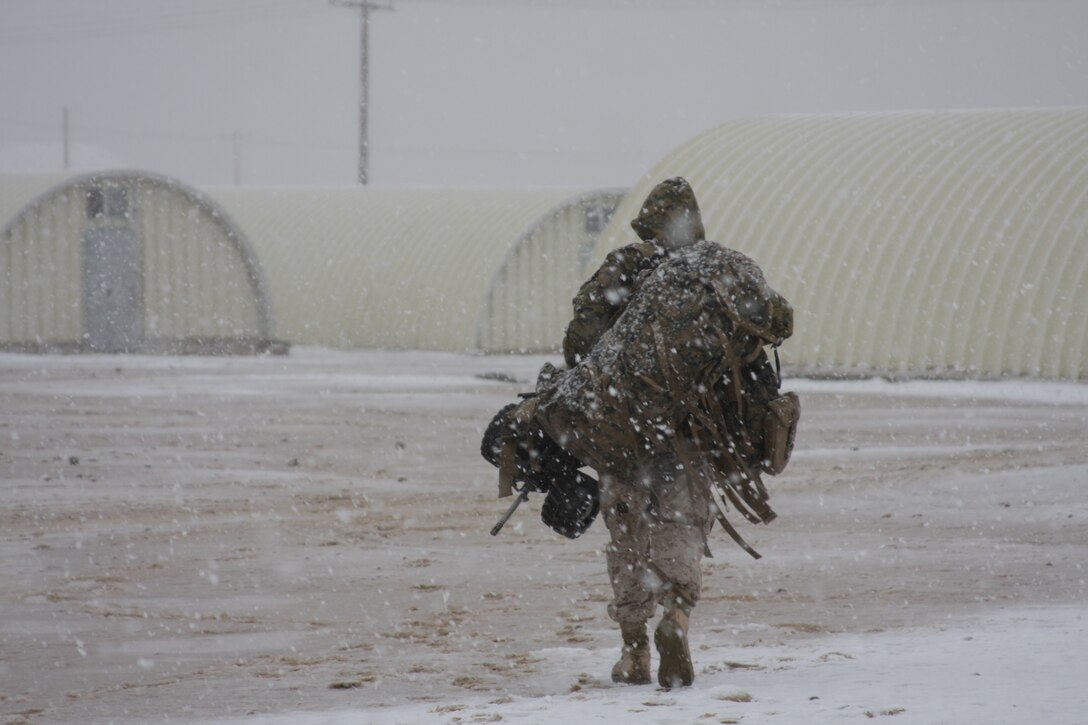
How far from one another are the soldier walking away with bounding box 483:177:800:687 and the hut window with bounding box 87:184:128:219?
92.2 ft

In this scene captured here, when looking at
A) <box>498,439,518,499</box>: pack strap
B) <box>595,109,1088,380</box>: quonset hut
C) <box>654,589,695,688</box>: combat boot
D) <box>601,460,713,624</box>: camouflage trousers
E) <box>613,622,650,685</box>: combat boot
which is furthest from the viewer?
<box>595,109,1088,380</box>: quonset hut

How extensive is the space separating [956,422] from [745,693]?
12.7 meters

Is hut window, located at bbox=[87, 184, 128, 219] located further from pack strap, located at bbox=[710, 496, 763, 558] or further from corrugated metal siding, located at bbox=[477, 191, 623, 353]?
pack strap, located at bbox=[710, 496, 763, 558]

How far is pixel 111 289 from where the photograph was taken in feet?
105

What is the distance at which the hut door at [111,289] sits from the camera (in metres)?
31.7

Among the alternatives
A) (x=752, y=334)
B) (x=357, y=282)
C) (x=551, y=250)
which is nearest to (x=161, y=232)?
(x=357, y=282)

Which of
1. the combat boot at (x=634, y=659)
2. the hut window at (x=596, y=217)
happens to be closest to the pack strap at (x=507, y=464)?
the combat boot at (x=634, y=659)

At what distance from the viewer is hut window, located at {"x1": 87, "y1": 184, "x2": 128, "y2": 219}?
32094 millimetres

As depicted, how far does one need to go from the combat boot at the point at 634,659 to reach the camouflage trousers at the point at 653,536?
4 centimetres

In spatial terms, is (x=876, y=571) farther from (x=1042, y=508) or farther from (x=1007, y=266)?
(x=1007, y=266)

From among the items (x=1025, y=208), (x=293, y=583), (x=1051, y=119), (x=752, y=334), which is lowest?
(x=293, y=583)

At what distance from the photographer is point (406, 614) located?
7262 millimetres

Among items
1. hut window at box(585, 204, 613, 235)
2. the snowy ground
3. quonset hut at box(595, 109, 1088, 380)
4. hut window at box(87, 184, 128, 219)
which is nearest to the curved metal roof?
hut window at box(585, 204, 613, 235)

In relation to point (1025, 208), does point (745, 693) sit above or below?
below
